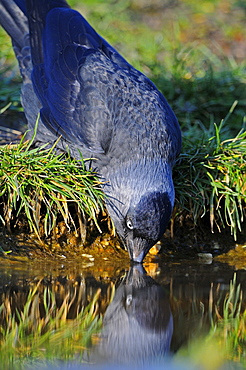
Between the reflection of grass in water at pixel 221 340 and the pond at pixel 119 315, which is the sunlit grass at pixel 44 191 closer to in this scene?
the pond at pixel 119 315

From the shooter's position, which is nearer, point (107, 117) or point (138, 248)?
point (138, 248)

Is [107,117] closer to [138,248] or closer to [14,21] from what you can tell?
[138,248]

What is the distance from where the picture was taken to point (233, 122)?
657 centimetres

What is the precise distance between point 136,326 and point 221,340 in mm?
501

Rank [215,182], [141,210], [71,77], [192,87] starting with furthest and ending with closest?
[192,87], [71,77], [215,182], [141,210]

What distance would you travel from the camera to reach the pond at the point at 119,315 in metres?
2.74

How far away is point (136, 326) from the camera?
3178 millimetres

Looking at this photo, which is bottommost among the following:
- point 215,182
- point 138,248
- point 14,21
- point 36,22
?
point 138,248

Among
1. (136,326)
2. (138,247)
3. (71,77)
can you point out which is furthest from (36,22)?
(136,326)

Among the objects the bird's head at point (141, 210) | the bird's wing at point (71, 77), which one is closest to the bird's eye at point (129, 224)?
the bird's head at point (141, 210)

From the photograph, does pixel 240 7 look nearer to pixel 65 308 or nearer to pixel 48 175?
pixel 48 175

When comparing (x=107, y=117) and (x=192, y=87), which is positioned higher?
(x=192, y=87)

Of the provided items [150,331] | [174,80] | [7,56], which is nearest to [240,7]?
[174,80]

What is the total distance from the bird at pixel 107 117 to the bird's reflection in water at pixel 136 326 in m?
0.74
